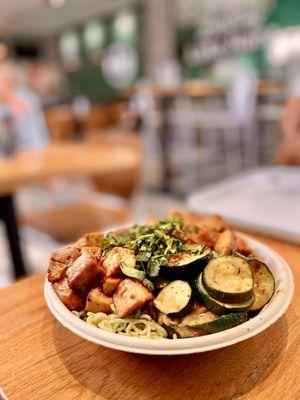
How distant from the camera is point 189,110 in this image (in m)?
6.33

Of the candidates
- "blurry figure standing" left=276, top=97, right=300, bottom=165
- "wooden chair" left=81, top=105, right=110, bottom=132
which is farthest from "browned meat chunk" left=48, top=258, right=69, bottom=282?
"wooden chair" left=81, top=105, right=110, bottom=132

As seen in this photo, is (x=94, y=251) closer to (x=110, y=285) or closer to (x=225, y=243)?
(x=110, y=285)

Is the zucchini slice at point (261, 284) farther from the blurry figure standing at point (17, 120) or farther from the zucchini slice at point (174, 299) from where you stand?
the blurry figure standing at point (17, 120)

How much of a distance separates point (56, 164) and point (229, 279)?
6.62 feet

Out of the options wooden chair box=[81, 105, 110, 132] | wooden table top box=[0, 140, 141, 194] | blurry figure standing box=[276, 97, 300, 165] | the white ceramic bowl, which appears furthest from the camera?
wooden chair box=[81, 105, 110, 132]

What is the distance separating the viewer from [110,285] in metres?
0.74

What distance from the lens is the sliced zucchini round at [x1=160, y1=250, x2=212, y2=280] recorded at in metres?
0.73

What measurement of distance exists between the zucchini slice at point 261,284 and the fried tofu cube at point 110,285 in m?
0.25

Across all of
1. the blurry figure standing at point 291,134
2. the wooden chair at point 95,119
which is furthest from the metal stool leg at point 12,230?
the wooden chair at point 95,119

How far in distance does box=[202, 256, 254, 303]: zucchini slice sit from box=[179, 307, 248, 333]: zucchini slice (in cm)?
3

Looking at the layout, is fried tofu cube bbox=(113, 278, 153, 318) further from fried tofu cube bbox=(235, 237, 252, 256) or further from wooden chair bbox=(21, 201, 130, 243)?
wooden chair bbox=(21, 201, 130, 243)

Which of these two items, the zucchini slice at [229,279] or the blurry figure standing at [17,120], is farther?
the blurry figure standing at [17,120]

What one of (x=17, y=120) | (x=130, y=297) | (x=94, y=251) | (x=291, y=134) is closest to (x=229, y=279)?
(x=130, y=297)

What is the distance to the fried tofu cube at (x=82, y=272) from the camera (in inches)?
28.9
